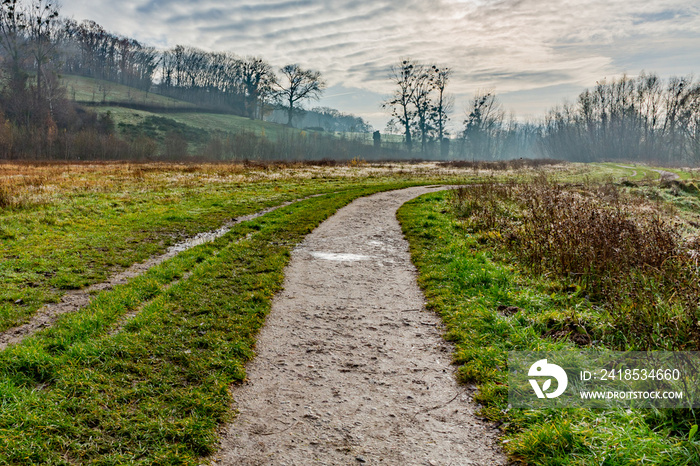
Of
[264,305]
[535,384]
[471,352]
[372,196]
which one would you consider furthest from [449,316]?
[372,196]

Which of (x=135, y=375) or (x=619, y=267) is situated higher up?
(x=619, y=267)

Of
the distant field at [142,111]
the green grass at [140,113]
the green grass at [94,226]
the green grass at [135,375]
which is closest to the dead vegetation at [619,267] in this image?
the green grass at [135,375]

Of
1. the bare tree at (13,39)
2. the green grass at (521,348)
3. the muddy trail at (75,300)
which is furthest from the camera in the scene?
the bare tree at (13,39)

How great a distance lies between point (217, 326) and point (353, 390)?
87.2 inches

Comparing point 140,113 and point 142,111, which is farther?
point 142,111

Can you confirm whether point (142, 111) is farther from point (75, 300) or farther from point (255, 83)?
point (75, 300)

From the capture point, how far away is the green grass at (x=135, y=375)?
2984 mm

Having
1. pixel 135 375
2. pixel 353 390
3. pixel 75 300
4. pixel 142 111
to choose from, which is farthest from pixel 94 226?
pixel 142 111

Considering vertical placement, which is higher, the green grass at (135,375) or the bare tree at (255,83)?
the bare tree at (255,83)

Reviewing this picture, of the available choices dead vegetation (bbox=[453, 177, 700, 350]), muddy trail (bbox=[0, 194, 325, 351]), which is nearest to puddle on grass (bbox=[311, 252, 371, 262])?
muddy trail (bbox=[0, 194, 325, 351])

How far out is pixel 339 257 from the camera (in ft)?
29.3

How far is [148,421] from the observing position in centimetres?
323

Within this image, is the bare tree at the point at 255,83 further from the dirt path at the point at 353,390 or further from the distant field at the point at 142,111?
the dirt path at the point at 353,390

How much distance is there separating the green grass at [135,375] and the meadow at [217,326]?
0.6 inches
